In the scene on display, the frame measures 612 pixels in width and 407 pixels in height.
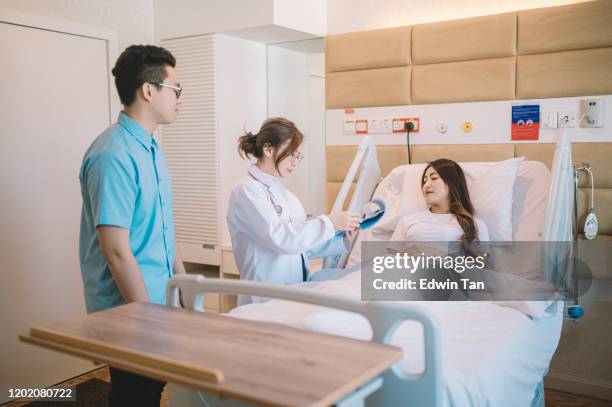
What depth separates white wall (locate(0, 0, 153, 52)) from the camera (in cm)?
328

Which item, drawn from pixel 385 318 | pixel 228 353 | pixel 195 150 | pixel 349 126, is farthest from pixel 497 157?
pixel 228 353

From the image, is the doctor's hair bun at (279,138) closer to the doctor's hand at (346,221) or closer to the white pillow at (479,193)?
the doctor's hand at (346,221)

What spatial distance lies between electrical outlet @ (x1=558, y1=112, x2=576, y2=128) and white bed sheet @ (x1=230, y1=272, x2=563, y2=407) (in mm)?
1113

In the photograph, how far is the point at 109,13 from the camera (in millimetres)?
3688

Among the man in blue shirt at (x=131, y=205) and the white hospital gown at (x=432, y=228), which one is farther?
the white hospital gown at (x=432, y=228)

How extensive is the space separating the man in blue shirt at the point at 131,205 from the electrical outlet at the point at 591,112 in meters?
2.08

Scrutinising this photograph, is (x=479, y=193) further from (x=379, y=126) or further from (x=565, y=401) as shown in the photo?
(x=565, y=401)

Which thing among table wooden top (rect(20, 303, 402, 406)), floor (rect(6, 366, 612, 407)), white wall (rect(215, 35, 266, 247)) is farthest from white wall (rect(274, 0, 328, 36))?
table wooden top (rect(20, 303, 402, 406))

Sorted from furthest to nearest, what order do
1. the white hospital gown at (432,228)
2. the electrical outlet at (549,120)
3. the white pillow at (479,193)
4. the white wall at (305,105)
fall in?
1. the white wall at (305,105)
2. the electrical outlet at (549,120)
3. the white pillow at (479,193)
4. the white hospital gown at (432,228)

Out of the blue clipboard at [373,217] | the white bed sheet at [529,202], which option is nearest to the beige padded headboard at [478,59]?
the white bed sheet at [529,202]

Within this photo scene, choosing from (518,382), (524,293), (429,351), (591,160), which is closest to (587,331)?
(591,160)

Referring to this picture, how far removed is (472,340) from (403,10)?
2.33m

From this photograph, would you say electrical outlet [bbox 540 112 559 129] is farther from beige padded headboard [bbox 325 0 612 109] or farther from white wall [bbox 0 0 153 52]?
white wall [bbox 0 0 153 52]

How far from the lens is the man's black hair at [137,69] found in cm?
192
